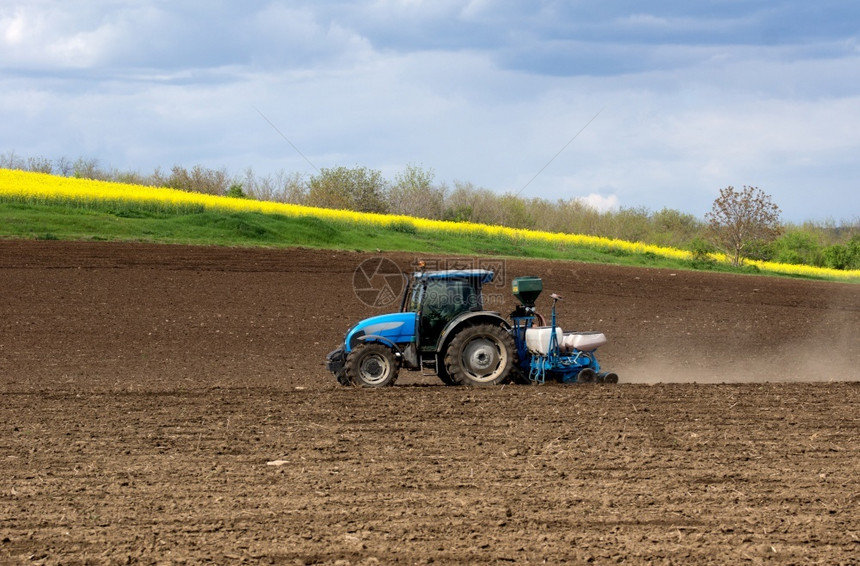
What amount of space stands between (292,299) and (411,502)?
17.4 metres

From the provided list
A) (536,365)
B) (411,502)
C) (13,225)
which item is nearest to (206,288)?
(13,225)

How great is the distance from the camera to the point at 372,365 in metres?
12.4

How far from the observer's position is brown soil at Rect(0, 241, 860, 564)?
619cm

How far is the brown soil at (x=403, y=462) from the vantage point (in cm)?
619

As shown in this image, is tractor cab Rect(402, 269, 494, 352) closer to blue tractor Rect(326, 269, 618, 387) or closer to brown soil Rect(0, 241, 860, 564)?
blue tractor Rect(326, 269, 618, 387)

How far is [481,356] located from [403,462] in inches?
162

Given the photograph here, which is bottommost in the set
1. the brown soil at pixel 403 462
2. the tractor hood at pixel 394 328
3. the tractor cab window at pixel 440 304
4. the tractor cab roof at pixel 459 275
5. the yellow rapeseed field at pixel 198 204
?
the brown soil at pixel 403 462

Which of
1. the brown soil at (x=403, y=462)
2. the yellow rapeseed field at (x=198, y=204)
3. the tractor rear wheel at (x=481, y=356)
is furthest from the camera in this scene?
the yellow rapeseed field at (x=198, y=204)

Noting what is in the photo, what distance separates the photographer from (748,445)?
359 inches

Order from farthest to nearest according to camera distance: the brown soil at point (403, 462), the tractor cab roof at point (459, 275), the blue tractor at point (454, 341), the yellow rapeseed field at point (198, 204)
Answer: the yellow rapeseed field at point (198, 204)
the tractor cab roof at point (459, 275)
the blue tractor at point (454, 341)
the brown soil at point (403, 462)

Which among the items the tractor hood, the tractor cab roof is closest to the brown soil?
the tractor hood

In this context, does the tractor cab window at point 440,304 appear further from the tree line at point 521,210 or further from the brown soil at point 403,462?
the tree line at point 521,210

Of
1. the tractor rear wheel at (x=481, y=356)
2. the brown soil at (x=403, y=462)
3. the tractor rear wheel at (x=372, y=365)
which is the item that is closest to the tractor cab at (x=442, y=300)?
the tractor rear wheel at (x=481, y=356)

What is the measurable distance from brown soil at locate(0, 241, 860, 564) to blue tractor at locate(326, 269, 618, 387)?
0.41 metres
